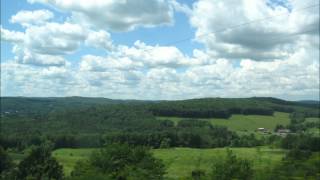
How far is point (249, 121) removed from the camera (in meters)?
173

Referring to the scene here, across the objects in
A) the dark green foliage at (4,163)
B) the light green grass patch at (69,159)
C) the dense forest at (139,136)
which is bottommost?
the light green grass patch at (69,159)

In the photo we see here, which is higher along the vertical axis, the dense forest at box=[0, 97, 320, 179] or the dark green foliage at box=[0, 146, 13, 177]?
the dense forest at box=[0, 97, 320, 179]

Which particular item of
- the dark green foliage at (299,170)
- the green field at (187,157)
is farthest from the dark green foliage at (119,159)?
the green field at (187,157)

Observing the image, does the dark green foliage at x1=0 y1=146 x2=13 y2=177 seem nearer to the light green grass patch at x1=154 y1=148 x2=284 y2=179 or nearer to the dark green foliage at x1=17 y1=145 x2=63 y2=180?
the dark green foliage at x1=17 y1=145 x2=63 y2=180

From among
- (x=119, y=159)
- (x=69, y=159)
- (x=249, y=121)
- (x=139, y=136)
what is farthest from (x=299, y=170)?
(x=249, y=121)

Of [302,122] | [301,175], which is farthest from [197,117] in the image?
[301,175]

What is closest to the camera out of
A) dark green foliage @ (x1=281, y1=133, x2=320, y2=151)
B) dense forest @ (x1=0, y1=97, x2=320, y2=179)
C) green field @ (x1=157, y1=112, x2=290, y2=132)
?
dense forest @ (x1=0, y1=97, x2=320, y2=179)

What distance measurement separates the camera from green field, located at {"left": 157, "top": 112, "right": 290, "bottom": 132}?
532 ft

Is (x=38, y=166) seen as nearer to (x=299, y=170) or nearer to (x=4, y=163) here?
(x=4, y=163)

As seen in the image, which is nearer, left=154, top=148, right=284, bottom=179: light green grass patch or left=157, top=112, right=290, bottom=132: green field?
left=154, top=148, right=284, bottom=179: light green grass patch

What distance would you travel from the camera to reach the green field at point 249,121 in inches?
6383

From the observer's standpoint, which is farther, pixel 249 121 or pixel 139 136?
pixel 249 121

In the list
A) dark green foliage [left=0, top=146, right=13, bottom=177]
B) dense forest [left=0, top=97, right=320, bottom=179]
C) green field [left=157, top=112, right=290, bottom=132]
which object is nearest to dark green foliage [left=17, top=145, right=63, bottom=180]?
dense forest [left=0, top=97, right=320, bottom=179]

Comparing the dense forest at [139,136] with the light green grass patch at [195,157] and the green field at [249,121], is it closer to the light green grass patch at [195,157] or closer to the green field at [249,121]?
the green field at [249,121]
